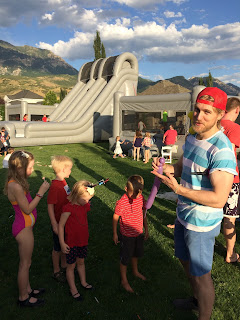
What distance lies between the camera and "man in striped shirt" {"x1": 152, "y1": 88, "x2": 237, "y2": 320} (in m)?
1.91

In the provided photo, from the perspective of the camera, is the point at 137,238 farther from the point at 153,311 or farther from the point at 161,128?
the point at 161,128

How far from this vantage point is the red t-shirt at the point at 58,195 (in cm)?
309

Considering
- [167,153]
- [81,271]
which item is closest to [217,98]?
[81,271]

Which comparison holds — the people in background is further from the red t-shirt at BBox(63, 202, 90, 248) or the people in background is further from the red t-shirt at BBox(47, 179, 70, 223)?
the red t-shirt at BBox(63, 202, 90, 248)

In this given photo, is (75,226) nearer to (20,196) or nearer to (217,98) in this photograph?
(20,196)

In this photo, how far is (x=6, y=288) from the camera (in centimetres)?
319

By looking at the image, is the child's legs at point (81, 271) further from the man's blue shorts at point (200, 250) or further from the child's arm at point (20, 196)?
the man's blue shorts at point (200, 250)

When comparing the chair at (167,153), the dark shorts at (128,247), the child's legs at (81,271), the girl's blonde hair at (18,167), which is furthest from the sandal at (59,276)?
the chair at (167,153)

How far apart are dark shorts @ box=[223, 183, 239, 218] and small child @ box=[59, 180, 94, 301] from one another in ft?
6.28

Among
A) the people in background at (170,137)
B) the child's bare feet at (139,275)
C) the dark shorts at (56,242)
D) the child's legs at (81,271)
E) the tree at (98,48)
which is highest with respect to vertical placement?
the tree at (98,48)

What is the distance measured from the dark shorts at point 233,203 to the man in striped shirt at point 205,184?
5.00ft

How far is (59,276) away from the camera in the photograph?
335 cm

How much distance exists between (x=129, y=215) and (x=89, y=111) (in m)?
14.9

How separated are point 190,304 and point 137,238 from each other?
0.91 metres
